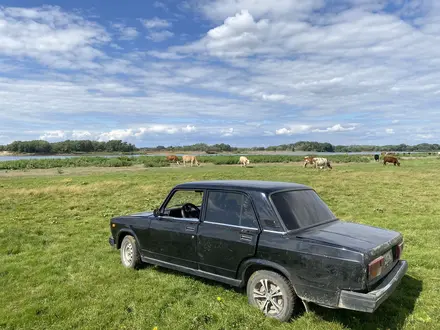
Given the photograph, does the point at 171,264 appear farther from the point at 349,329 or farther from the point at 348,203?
the point at 348,203

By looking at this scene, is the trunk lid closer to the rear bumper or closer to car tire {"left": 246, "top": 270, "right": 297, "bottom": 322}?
the rear bumper

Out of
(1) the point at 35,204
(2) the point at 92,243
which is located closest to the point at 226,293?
(2) the point at 92,243

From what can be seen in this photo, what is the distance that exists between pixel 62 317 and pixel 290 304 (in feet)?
10.9

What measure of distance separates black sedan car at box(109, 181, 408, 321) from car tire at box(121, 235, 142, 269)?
378 millimetres

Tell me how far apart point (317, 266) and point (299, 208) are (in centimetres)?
111

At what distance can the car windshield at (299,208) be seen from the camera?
4660 millimetres

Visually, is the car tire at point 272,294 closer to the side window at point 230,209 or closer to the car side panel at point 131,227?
the side window at point 230,209

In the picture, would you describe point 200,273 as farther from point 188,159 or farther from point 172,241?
point 188,159

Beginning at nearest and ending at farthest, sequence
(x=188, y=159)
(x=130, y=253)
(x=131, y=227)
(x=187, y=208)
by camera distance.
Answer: (x=187, y=208)
(x=131, y=227)
(x=130, y=253)
(x=188, y=159)

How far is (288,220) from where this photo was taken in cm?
461

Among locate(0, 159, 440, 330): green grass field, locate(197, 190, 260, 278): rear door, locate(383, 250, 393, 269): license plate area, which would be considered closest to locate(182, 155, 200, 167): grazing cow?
locate(0, 159, 440, 330): green grass field

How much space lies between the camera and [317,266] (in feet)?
13.1

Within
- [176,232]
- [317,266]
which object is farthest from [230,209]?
[317,266]

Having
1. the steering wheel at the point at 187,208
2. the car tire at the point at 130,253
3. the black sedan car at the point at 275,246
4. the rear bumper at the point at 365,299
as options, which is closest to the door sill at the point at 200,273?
the black sedan car at the point at 275,246
